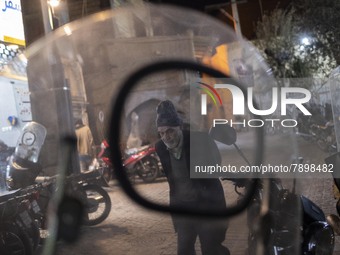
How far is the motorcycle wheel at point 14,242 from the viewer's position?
6.18 ft

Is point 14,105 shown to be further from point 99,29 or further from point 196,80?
point 196,80

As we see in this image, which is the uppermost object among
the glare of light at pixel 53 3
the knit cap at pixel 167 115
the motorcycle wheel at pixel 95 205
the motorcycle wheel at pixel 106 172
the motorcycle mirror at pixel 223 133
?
the glare of light at pixel 53 3

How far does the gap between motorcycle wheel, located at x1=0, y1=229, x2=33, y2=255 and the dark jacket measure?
2.58 feet

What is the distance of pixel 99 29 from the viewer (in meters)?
1.66

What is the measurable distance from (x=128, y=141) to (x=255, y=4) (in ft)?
45.8

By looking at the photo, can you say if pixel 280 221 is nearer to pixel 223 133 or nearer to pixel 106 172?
pixel 223 133

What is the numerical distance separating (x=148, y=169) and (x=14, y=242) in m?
0.90

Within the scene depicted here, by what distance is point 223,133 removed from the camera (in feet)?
5.20

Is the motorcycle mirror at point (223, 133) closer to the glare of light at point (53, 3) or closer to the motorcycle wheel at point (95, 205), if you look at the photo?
the motorcycle wheel at point (95, 205)

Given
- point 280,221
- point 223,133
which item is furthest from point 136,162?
point 280,221

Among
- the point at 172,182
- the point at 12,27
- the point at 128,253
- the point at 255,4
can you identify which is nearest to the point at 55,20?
the point at 172,182

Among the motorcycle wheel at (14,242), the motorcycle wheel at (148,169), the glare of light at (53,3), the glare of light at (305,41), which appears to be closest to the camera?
the motorcycle wheel at (148,169)

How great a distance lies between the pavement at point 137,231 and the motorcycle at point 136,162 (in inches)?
Result: 1.5

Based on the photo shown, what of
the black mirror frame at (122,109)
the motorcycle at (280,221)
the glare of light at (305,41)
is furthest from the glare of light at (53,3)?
the glare of light at (305,41)
